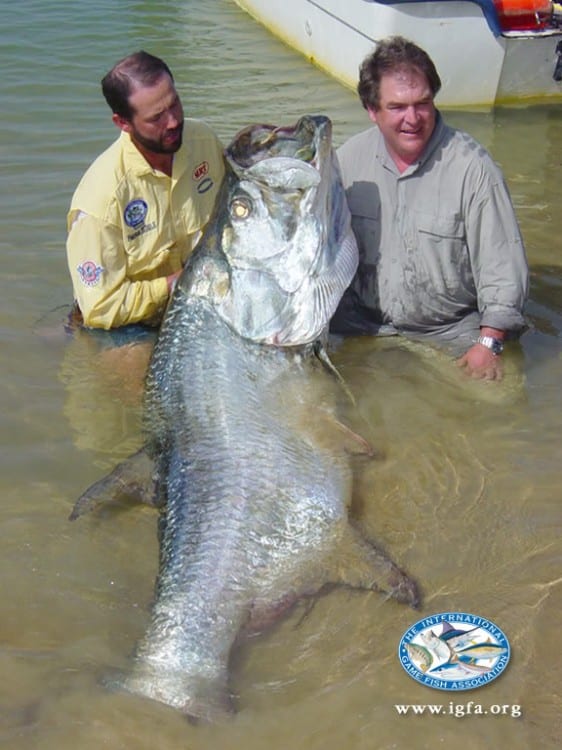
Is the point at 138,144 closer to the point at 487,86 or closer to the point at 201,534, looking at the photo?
the point at 201,534

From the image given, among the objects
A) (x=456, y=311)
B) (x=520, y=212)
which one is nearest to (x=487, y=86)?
(x=520, y=212)

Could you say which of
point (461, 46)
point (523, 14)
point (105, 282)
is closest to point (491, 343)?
point (105, 282)

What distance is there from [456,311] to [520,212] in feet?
7.67

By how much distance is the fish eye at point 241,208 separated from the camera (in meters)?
4.02

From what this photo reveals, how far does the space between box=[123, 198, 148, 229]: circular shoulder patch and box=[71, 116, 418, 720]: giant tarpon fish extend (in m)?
0.91

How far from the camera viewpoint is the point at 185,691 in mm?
3004

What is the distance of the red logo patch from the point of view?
5.19 meters

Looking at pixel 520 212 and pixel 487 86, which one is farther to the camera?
pixel 487 86

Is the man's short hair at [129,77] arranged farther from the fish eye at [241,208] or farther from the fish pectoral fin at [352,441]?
the fish pectoral fin at [352,441]

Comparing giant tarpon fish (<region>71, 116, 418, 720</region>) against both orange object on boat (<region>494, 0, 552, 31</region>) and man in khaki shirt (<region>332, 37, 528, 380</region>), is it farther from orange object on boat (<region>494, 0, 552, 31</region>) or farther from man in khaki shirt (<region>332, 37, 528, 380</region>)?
orange object on boat (<region>494, 0, 552, 31</region>)

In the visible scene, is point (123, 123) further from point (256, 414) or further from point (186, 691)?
point (186, 691)

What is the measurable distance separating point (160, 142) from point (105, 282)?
74 centimetres

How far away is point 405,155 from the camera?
4.59 meters

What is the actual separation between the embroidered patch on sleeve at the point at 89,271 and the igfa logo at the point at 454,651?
247cm
